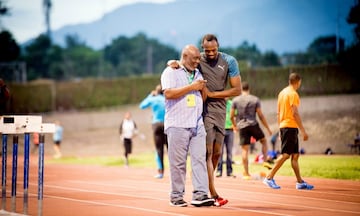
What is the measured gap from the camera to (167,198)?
13.1 m

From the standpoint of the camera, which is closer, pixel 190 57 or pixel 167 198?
pixel 190 57

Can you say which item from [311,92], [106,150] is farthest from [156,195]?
[106,150]

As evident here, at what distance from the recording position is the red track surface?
11.1m

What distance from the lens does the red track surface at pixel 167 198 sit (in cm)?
1112

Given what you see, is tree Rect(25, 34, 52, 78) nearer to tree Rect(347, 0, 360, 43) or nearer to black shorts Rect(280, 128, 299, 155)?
tree Rect(347, 0, 360, 43)

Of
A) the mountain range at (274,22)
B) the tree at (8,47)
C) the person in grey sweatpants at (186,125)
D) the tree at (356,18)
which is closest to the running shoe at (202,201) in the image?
the person in grey sweatpants at (186,125)

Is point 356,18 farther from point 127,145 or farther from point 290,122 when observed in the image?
point 290,122

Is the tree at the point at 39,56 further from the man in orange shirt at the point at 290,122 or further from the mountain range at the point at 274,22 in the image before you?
the man in orange shirt at the point at 290,122

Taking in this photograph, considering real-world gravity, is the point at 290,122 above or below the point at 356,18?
below

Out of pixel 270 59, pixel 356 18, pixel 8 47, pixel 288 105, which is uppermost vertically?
pixel 8 47

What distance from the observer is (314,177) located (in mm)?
19016

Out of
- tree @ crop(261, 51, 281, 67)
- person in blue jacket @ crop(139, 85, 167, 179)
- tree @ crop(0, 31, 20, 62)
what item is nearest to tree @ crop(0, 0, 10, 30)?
tree @ crop(0, 31, 20, 62)

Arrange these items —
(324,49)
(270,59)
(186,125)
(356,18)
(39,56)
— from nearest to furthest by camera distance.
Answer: (186,125)
(356,18)
(324,49)
(270,59)
(39,56)

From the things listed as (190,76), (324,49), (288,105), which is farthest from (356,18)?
(190,76)
